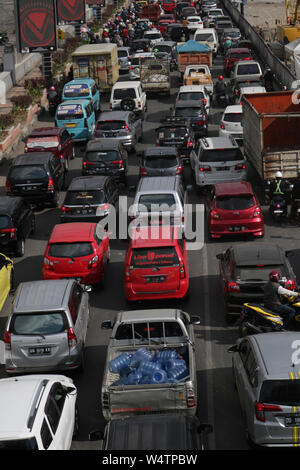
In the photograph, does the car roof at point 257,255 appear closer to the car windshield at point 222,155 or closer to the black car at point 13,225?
the black car at point 13,225

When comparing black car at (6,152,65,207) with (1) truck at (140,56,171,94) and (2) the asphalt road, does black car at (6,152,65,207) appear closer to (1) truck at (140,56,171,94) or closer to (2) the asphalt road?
(2) the asphalt road

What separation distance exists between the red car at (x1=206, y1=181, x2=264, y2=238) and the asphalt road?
2.05ft

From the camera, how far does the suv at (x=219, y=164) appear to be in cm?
2589

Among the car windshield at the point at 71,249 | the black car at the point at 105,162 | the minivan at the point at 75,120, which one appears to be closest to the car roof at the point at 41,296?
the car windshield at the point at 71,249

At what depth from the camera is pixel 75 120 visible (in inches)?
1345

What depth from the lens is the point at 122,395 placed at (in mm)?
12219

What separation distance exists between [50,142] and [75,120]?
4873mm

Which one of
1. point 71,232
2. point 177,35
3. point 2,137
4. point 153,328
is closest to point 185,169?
point 2,137

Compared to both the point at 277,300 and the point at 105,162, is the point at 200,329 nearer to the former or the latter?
the point at 277,300

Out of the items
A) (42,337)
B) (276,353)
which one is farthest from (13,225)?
(276,353)

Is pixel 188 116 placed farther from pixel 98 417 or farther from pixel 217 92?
pixel 98 417

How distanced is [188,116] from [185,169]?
429 centimetres

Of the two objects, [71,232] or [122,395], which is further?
[71,232]

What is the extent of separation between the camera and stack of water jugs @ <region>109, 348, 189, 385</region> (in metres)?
12.5
